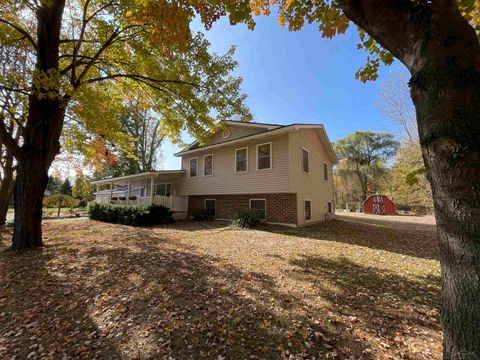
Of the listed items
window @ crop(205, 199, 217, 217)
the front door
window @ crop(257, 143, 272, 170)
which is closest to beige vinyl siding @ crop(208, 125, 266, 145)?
window @ crop(257, 143, 272, 170)

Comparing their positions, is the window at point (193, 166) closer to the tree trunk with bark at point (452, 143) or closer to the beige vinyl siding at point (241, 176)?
the beige vinyl siding at point (241, 176)

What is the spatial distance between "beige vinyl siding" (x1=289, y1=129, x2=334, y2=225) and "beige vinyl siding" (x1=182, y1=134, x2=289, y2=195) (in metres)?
0.53

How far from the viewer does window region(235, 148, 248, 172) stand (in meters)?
13.4

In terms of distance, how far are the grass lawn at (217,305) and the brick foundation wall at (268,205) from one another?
5.12 m

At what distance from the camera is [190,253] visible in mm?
6422

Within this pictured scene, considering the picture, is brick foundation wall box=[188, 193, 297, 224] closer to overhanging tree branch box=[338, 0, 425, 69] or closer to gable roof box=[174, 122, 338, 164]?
gable roof box=[174, 122, 338, 164]

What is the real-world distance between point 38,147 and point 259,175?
929 centimetres

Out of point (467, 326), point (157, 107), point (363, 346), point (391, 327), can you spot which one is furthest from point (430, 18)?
point (157, 107)

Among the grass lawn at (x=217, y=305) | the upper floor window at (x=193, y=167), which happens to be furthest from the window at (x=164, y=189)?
the grass lawn at (x=217, y=305)

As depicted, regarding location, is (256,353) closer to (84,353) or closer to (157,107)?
(84,353)

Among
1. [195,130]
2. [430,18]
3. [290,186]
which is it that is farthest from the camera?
[290,186]

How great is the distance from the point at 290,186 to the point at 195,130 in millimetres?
5484

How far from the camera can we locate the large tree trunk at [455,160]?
3.95 ft

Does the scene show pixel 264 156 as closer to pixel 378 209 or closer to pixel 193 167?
pixel 193 167
